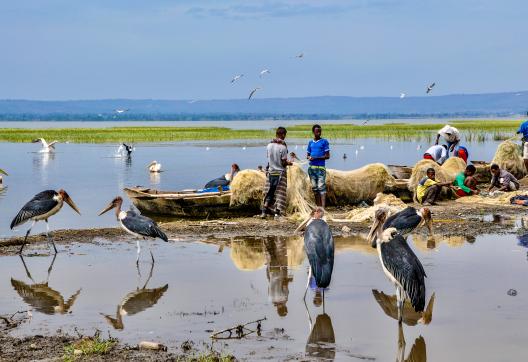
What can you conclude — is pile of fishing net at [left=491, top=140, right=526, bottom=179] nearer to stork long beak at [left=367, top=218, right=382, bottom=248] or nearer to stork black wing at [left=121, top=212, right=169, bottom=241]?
stork black wing at [left=121, top=212, right=169, bottom=241]

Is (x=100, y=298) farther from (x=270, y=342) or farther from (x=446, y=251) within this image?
(x=446, y=251)

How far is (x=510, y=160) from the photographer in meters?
26.5

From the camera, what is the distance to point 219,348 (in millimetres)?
8836

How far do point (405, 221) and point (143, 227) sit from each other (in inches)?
158

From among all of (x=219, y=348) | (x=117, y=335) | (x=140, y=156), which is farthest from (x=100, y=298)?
(x=140, y=156)

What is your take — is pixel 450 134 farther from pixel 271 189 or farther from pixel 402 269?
pixel 402 269

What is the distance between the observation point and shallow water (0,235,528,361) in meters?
9.13

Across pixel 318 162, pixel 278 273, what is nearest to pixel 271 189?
pixel 318 162

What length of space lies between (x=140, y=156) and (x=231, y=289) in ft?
129

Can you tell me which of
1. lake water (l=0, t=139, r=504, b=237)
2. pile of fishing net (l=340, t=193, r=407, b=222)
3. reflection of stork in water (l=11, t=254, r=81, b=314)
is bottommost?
lake water (l=0, t=139, r=504, b=237)

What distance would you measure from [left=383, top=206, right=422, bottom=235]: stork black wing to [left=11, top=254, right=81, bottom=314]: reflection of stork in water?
4.47 metres

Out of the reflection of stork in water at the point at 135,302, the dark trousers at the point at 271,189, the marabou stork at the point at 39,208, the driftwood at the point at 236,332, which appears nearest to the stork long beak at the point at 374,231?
the driftwood at the point at 236,332

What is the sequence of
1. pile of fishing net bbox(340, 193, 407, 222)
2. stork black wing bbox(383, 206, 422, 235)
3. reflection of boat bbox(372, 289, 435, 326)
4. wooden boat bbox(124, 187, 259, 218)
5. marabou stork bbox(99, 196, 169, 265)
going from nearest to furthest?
reflection of boat bbox(372, 289, 435, 326)
stork black wing bbox(383, 206, 422, 235)
marabou stork bbox(99, 196, 169, 265)
pile of fishing net bbox(340, 193, 407, 222)
wooden boat bbox(124, 187, 259, 218)

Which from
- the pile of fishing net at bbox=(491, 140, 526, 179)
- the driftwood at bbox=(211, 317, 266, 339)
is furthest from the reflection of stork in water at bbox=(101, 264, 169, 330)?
the pile of fishing net at bbox=(491, 140, 526, 179)
